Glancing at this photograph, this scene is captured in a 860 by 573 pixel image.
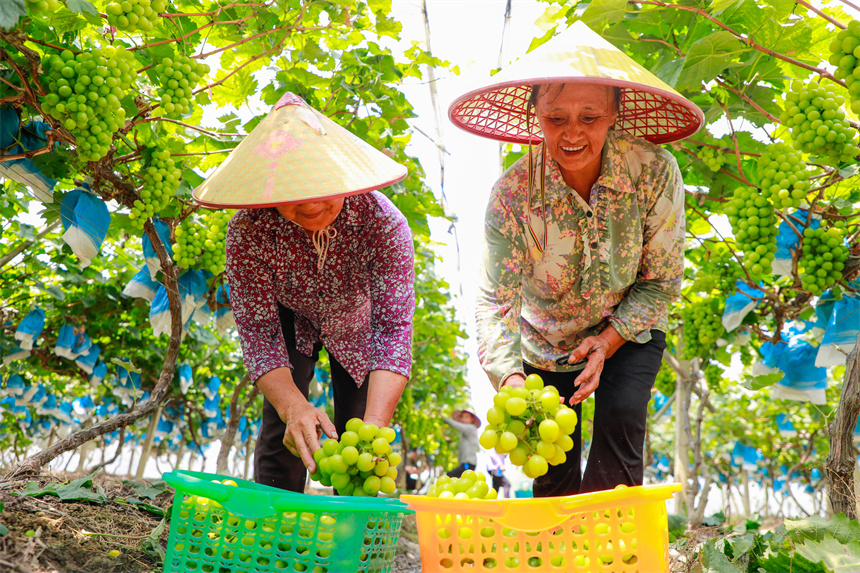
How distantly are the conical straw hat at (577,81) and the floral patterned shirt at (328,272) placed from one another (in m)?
0.52

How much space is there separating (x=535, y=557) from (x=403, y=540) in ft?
9.76

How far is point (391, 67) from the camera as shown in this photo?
3.56 meters

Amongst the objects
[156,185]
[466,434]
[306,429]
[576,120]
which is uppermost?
[156,185]

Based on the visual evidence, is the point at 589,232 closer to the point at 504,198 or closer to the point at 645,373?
the point at 504,198

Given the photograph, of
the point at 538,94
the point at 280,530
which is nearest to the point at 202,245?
the point at 538,94

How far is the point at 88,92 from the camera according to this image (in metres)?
2.18

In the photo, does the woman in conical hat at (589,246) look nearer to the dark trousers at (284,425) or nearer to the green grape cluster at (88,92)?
the dark trousers at (284,425)

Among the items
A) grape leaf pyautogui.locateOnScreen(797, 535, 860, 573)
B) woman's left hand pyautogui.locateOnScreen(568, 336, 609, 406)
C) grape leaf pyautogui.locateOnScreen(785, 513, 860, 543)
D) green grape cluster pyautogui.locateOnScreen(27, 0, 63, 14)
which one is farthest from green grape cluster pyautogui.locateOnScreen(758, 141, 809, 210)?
green grape cluster pyautogui.locateOnScreen(27, 0, 63, 14)

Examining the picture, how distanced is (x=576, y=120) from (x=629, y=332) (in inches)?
28.2

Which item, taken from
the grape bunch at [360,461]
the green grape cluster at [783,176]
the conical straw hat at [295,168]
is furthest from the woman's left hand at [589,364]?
the green grape cluster at [783,176]

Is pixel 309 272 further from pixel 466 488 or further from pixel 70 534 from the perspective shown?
pixel 70 534

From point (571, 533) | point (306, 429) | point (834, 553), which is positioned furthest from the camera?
point (306, 429)

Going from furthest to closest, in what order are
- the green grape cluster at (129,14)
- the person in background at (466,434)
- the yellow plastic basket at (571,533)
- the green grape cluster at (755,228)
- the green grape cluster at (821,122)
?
the person in background at (466,434) < the green grape cluster at (755,228) < the green grape cluster at (821,122) < the green grape cluster at (129,14) < the yellow plastic basket at (571,533)

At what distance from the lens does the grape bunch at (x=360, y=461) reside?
172 centimetres
